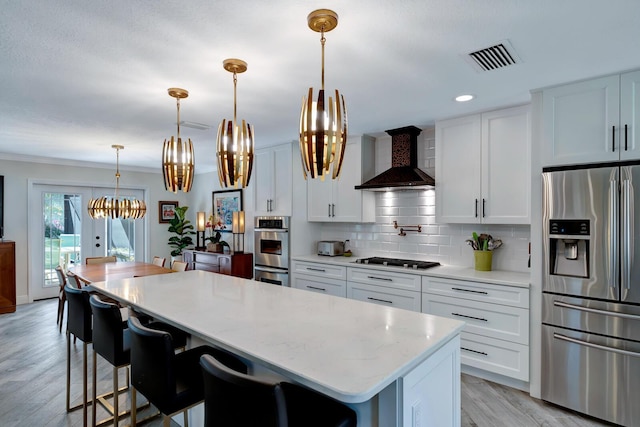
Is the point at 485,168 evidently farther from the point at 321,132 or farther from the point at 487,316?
the point at 321,132

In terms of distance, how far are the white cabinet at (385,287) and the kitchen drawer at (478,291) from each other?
Answer: 14cm

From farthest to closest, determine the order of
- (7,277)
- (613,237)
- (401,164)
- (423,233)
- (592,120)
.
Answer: (7,277) → (423,233) → (401,164) → (592,120) → (613,237)

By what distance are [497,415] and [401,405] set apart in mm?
1828

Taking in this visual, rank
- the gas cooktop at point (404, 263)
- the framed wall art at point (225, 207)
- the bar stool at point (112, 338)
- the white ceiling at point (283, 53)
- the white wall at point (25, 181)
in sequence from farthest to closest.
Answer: the framed wall art at point (225, 207) → the white wall at point (25, 181) → the gas cooktop at point (404, 263) → the bar stool at point (112, 338) → the white ceiling at point (283, 53)

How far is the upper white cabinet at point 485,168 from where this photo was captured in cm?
302

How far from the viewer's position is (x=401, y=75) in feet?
7.91

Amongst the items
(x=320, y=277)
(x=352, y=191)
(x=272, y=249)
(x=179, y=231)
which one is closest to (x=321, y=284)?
(x=320, y=277)

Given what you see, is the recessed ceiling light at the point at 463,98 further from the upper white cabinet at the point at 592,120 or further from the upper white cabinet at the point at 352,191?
the upper white cabinet at the point at 352,191

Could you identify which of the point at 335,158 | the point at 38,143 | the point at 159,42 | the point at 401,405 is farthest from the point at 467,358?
the point at 38,143

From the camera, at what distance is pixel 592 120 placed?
249 centimetres

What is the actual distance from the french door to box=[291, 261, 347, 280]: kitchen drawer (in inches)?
143

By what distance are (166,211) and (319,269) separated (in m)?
4.43

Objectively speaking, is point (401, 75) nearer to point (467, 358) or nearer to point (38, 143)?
point (467, 358)

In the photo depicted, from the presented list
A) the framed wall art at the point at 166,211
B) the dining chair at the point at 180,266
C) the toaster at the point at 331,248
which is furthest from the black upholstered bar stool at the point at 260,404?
the framed wall art at the point at 166,211
